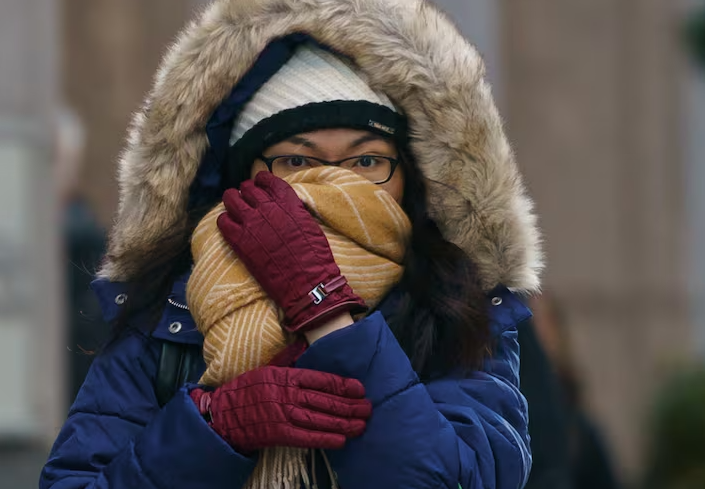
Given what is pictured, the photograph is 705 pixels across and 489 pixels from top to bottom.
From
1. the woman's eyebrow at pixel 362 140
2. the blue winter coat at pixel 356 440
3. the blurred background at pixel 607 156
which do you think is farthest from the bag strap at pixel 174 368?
the blurred background at pixel 607 156

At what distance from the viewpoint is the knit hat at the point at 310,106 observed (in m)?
2.98

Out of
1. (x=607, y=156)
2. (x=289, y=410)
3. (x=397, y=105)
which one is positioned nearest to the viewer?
(x=289, y=410)

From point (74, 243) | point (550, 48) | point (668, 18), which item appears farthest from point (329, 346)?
point (668, 18)

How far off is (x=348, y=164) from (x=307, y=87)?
0.56 feet

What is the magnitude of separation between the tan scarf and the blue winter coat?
0.22 feet

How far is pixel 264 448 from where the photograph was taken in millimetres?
2770

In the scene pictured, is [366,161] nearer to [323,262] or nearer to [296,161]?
[296,161]

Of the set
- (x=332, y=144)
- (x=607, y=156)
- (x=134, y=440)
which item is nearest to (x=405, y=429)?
(x=134, y=440)

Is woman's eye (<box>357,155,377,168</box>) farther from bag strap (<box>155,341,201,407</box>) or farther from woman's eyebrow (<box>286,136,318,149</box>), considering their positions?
bag strap (<box>155,341,201,407</box>)

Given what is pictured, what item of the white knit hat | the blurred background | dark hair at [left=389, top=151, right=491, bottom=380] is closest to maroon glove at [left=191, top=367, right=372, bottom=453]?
dark hair at [left=389, top=151, right=491, bottom=380]

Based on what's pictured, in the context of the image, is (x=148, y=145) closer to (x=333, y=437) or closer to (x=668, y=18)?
(x=333, y=437)

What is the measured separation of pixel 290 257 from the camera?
2744 millimetres

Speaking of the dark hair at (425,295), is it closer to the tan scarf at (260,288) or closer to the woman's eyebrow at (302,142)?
the tan scarf at (260,288)

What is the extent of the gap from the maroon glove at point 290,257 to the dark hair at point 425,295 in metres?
0.17
